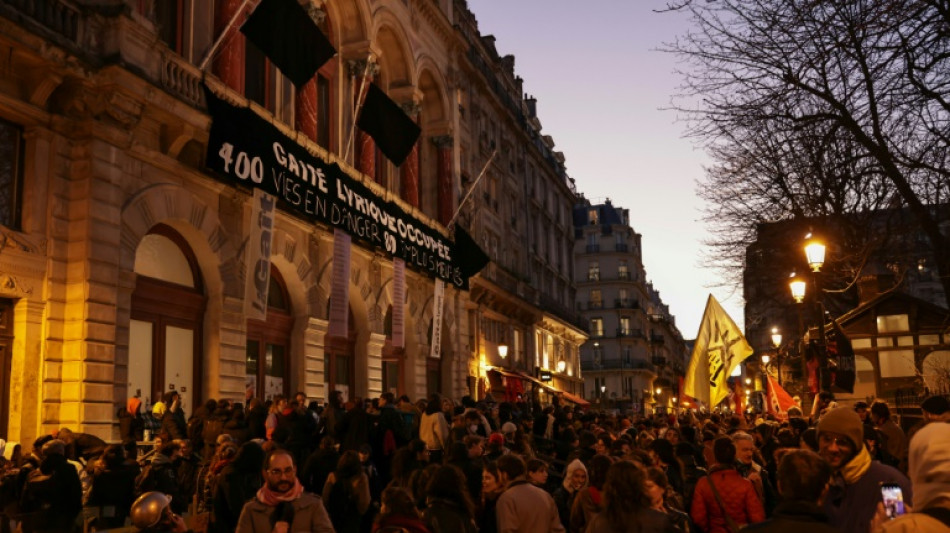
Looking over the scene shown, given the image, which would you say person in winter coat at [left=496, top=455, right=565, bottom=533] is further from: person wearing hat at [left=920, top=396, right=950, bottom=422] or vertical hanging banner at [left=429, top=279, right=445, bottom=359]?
vertical hanging banner at [left=429, top=279, right=445, bottom=359]

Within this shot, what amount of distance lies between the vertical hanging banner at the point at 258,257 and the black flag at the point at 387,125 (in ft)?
25.8

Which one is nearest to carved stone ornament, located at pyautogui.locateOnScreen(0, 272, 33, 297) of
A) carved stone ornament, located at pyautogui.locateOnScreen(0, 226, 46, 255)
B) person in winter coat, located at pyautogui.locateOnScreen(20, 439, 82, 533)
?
carved stone ornament, located at pyautogui.locateOnScreen(0, 226, 46, 255)

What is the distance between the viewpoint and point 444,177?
35.2 metres

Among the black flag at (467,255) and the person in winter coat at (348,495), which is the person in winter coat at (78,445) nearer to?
the person in winter coat at (348,495)

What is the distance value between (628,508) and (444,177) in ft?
99.1

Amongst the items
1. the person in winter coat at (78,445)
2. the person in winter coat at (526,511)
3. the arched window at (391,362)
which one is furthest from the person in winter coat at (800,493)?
the arched window at (391,362)

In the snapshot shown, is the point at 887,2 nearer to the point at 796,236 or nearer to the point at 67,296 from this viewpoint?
the point at 67,296

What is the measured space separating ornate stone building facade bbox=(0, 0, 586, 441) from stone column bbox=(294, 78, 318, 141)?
5 cm

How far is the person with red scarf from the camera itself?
605cm

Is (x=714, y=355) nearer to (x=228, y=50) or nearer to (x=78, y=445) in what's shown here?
(x=78, y=445)

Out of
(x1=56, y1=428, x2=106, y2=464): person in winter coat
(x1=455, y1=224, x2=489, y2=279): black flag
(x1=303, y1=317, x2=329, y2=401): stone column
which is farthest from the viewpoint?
(x1=455, y1=224, x2=489, y2=279): black flag

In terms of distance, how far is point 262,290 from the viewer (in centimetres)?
1858

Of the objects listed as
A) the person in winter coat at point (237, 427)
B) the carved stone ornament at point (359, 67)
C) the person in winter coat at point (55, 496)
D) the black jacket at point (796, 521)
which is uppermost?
the carved stone ornament at point (359, 67)

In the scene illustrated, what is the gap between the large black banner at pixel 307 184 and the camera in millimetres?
18172
